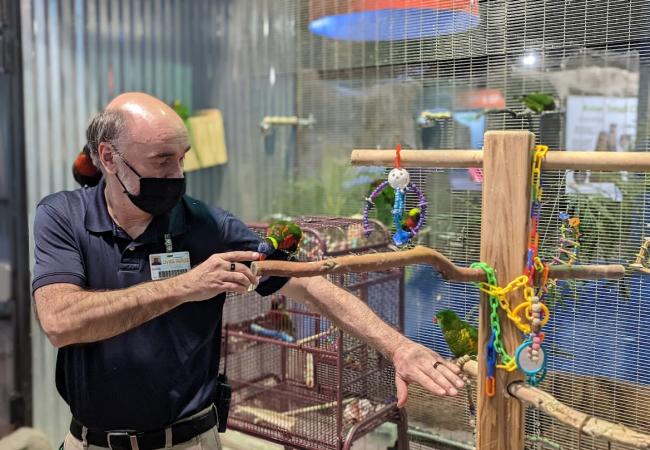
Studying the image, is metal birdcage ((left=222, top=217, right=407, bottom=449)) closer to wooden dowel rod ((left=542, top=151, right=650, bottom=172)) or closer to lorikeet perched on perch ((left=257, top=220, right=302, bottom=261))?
lorikeet perched on perch ((left=257, top=220, right=302, bottom=261))

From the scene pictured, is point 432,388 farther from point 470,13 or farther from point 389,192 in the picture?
point 470,13

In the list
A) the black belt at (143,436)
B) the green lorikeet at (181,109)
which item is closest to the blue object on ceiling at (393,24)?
the green lorikeet at (181,109)

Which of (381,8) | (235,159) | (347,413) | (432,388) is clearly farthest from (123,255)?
(235,159)

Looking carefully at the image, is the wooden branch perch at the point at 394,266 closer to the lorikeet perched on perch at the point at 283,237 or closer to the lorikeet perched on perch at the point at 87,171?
the lorikeet perched on perch at the point at 283,237

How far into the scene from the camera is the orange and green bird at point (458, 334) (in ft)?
6.36

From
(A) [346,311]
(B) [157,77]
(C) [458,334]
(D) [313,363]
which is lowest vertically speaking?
(D) [313,363]

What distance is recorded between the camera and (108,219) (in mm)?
1626

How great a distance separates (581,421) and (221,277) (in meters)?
0.71

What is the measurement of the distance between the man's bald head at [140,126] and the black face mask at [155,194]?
0.05m

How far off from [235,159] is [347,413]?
1.77 m

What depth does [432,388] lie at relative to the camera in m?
1.23

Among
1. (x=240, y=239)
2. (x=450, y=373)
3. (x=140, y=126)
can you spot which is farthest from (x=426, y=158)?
(x=140, y=126)

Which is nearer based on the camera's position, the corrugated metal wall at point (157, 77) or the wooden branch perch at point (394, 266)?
the wooden branch perch at point (394, 266)

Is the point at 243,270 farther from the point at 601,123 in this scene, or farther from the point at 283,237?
the point at 601,123
